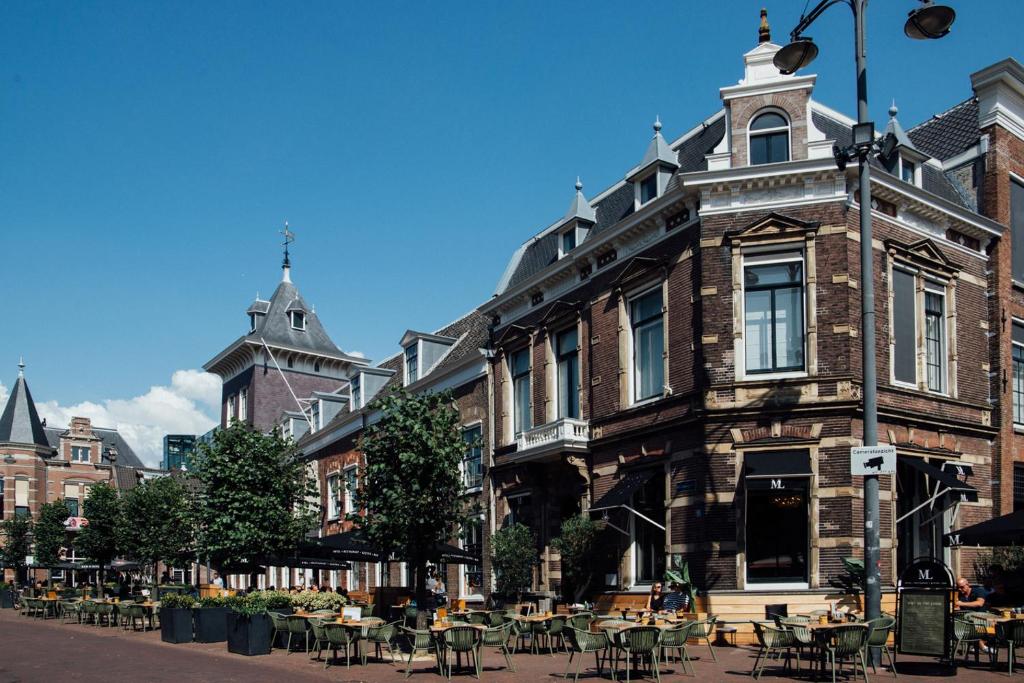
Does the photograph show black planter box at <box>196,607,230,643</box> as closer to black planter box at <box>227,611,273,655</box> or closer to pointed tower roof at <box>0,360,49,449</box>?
black planter box at <box>227,611,273,655</box>

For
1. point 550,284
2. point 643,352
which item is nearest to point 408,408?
point 643,352

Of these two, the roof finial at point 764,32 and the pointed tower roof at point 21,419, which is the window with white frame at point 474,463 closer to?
the roof finial at point 764,32

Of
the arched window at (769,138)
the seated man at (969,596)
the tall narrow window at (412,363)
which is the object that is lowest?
the seated man at (969,596)

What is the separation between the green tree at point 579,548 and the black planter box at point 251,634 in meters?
7.02

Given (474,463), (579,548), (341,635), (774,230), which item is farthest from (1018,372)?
(341,635)

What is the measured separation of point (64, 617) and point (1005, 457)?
31.4m

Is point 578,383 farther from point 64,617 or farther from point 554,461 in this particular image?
point 64,617

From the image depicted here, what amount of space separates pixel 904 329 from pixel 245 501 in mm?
17712

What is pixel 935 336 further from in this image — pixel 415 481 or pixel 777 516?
pixel 415 481

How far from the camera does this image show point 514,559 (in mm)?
25375

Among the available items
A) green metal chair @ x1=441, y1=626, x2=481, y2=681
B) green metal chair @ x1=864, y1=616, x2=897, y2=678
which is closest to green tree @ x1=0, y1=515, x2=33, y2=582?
green metal chair @ x1=441, y1=626, x2=481, y2=681

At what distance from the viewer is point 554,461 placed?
85.3 feet

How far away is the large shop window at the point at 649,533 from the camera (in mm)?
22359

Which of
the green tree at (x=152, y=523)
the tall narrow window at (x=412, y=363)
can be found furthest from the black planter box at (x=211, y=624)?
the green tree at (x=152, y=523)
